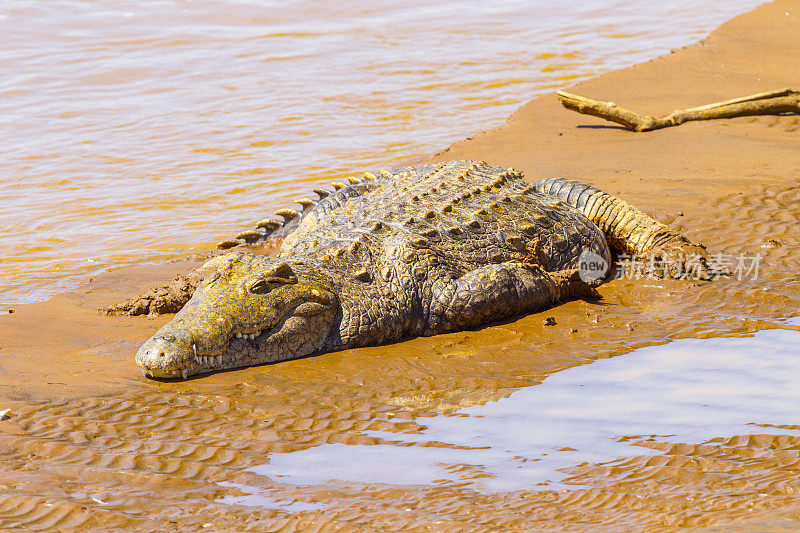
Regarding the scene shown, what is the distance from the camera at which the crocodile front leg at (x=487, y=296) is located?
5.57 metres

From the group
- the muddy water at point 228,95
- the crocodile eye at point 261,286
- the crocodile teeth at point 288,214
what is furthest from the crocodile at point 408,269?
the muddy water at point 228,95

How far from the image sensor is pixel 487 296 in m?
5.58

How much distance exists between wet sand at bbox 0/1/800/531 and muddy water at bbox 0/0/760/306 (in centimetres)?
221

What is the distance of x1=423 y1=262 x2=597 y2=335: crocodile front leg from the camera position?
5574 mm

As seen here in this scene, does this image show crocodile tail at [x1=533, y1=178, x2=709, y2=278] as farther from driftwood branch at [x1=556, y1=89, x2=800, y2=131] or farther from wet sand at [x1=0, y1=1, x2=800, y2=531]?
driftwood branch at [x1=556, y1=89, x2=800, y2=131]

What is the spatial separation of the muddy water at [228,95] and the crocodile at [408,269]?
259 centimetres

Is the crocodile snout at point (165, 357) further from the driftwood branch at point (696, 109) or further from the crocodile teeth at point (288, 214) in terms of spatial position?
the driftwood branch at point (696, 109)

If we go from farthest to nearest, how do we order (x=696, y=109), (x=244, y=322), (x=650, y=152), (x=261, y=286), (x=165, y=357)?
1. (x=696, y=109)
2. (x=650, y=152)
3. (x=261, y=286)
4. (x=244, y=322)
5. (x=165, y=357)

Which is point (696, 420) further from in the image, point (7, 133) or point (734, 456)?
point (7, 133)

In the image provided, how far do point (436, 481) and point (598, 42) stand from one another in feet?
49.3

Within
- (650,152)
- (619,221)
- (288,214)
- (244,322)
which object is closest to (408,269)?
(244,322)

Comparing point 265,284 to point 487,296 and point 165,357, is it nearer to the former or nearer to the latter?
point 165,357

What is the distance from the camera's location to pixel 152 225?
29.1 ft

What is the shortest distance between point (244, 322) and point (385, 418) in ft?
3.91
